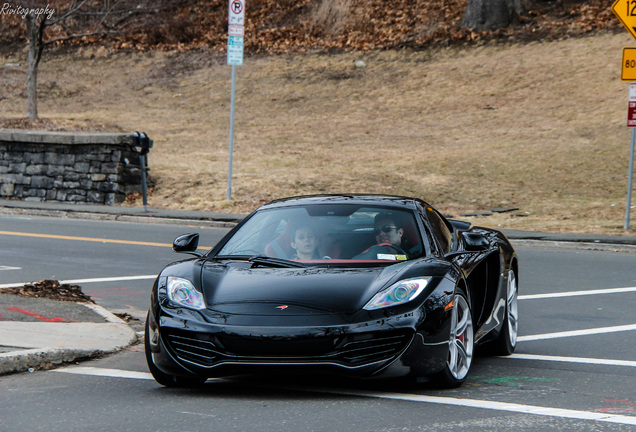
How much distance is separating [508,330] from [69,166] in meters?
17.6

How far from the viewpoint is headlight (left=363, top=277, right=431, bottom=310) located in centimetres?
603

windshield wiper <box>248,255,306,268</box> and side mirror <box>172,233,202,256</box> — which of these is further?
side mirror <box>172,233,202,256</box>

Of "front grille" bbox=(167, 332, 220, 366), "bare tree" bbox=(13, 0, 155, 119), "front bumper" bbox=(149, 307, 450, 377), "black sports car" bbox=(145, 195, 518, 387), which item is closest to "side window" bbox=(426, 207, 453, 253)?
"black sports car" bbox=(145, 195, 518, 387)

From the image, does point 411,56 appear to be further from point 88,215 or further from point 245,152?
point 88,215

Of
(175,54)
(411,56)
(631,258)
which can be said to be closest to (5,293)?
(631,258)

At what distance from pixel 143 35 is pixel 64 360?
36.3m

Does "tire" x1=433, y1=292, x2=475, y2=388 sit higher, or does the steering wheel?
the steering wheel

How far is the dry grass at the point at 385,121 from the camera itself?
2336 cm

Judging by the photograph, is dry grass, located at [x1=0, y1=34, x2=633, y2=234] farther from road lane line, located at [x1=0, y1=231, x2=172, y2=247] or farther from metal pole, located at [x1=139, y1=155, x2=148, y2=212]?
road lane line, located at [x1=0, y1=231, x2=172, y2=247]

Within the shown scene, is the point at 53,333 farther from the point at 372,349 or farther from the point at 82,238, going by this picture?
the point at 82,238

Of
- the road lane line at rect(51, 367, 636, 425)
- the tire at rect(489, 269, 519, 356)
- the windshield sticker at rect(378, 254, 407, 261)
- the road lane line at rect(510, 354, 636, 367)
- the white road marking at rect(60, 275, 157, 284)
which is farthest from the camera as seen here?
the white road marking at rect(60, 275, 157, 284)

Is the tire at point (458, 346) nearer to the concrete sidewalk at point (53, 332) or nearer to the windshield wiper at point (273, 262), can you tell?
the windshield wiper at point (273, 262)

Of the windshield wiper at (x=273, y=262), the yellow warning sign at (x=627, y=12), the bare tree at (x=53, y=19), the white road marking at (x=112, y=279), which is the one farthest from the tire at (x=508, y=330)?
the bare tree at (x=53, y=19)

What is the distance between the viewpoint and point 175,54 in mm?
40625
